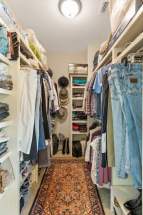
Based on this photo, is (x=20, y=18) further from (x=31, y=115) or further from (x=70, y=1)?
(x=31, y=115)

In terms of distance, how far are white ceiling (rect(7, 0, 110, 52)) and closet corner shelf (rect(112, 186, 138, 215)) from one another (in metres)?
2.24

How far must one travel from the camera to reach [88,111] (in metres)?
2.85

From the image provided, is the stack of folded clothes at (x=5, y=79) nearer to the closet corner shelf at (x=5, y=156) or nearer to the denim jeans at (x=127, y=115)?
the closet corner shelf at (x=5, y=156)

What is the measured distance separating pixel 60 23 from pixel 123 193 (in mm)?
2653

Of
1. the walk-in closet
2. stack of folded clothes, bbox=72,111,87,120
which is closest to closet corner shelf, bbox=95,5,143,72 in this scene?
the walk-in closet

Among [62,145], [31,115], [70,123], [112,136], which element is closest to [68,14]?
[31,115]

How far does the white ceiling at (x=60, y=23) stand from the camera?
8.92 feet

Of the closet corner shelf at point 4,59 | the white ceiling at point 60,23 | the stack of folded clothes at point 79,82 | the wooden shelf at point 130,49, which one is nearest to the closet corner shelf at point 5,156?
the closet corner shelf at point 4,59

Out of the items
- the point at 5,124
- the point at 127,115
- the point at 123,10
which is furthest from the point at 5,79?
the point at 123,10

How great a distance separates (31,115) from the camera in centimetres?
168

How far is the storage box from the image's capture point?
1335mm

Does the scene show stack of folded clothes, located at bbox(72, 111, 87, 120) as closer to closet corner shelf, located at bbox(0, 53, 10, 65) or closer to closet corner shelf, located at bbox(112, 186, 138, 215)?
closet corner shelf, located at bbox(112, 186, 138, 215)

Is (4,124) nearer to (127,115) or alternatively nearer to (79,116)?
(127,115)

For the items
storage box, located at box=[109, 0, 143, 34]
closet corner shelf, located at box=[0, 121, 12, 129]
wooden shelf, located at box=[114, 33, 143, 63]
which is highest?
storage box, located at box=[109, 0, 143, 34]
